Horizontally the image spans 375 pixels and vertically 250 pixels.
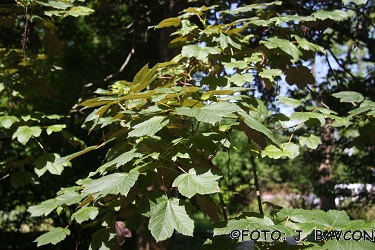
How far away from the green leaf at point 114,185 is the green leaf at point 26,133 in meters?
1.38

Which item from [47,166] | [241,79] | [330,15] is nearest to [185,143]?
[241,79]

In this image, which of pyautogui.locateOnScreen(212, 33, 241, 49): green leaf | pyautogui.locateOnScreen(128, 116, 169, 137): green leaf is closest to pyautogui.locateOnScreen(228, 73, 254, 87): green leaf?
pyautogui.locateOnScreen(212, 33, 241, 49): green leaf

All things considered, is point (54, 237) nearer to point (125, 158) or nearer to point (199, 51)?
point (125, 158)

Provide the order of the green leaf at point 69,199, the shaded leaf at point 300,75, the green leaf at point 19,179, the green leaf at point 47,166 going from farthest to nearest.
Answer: the green leaf at point 19,179 → the green leaf at point 47,166 → the shaded leaf at point 300,75 → the green leaf at point 69,199

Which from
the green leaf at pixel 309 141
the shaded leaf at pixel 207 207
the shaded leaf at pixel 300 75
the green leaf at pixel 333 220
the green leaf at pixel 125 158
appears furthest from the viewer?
the shaded leaf at pixel 300 75

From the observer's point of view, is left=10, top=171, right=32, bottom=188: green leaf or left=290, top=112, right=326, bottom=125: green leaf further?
left=10, top=171, right=32, bottom=188: green leaf

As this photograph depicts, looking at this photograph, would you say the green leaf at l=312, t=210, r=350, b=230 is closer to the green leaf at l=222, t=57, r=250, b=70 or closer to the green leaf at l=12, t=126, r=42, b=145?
the green leaf at l=222, t=57, r=250, b=70

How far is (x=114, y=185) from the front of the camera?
1.68 meters

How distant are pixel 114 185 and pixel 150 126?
291mm

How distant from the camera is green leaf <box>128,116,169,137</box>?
1675 mm

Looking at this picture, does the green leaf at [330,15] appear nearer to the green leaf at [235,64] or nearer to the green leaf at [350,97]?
the green leaf at [350,97]

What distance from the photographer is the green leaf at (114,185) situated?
1.63 m

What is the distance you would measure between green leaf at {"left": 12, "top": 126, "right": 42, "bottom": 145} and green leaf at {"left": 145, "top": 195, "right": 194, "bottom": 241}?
60.5 inches

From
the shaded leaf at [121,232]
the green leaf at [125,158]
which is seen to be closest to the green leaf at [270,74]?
the green leaf at [125,158]
